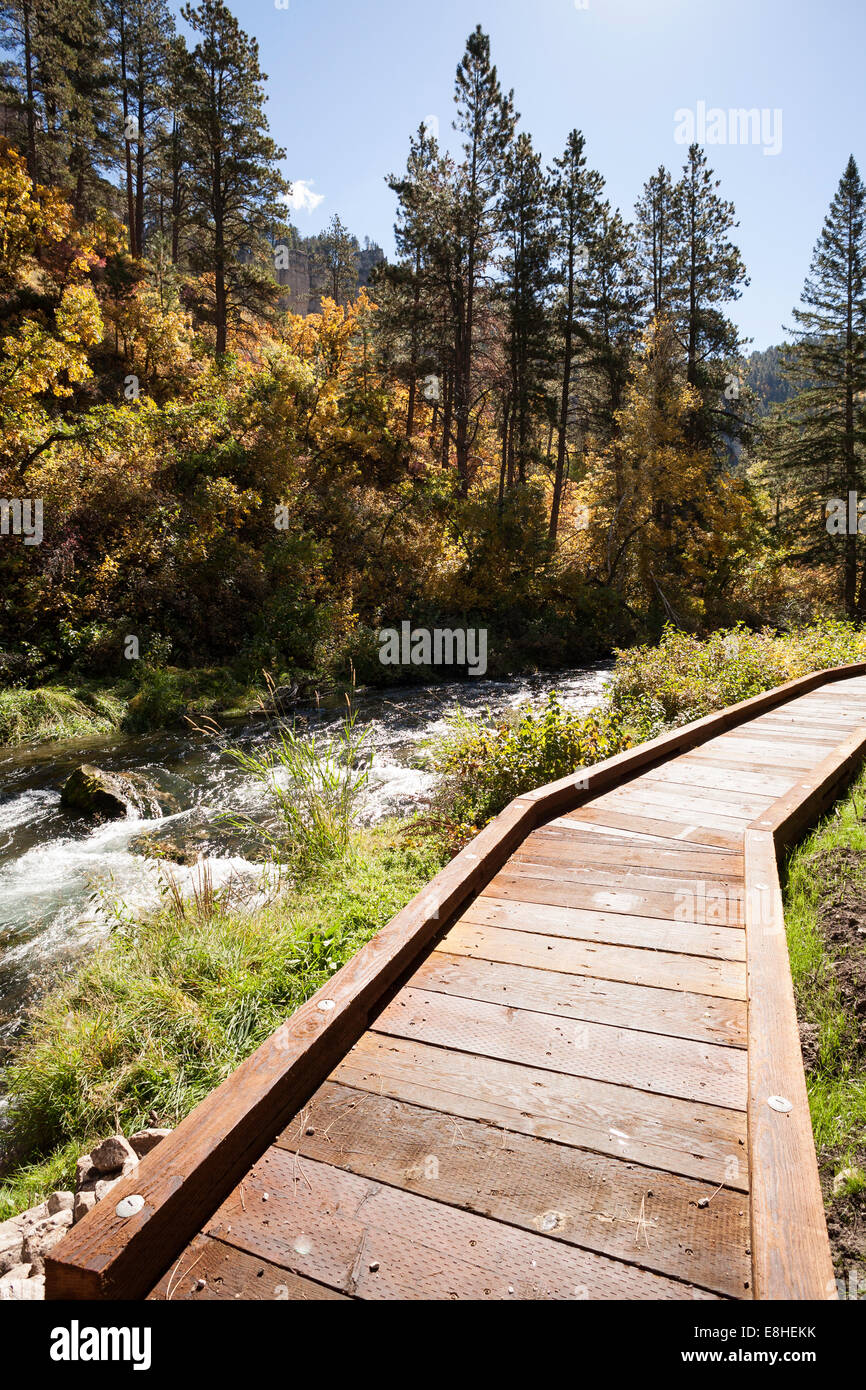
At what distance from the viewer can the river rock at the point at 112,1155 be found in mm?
2973

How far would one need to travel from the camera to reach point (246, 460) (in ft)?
62.1

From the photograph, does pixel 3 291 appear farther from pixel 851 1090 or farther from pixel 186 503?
pixel 851 1090

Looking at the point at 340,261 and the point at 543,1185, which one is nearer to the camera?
the point at 543,1185

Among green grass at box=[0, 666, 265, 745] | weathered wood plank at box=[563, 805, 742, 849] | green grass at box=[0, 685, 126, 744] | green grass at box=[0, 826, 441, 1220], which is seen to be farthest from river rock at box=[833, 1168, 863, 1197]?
green grass at box=[0, 685, 126, 744]

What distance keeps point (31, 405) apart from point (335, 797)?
40.2ft

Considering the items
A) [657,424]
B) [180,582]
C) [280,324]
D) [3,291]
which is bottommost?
→ [180,582]

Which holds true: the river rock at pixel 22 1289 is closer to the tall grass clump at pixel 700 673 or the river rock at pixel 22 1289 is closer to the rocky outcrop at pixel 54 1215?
the rocky outcrop at pixel 54 1215

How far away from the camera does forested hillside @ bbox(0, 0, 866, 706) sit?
15234 millimetres

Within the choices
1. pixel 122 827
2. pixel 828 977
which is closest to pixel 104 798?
pixel 122 827

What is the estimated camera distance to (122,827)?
7.86 m

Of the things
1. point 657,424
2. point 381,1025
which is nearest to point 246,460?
Result: point 657,424

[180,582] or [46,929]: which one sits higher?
[180,582]

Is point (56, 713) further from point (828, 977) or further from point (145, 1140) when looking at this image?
point (828, 977)

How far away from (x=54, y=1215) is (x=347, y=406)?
23.2m
